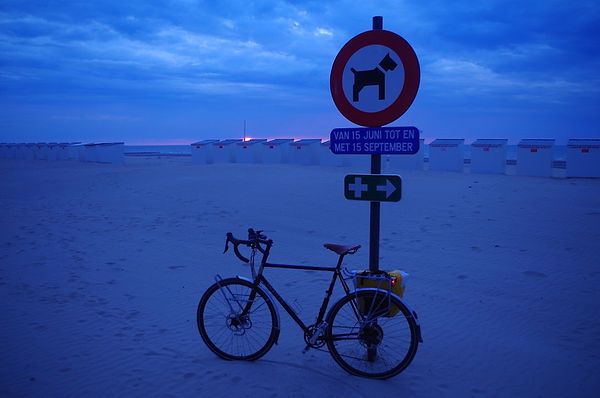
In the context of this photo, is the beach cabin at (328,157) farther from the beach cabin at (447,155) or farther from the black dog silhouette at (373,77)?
the black dog silhouette at (373,77)

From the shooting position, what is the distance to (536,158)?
20172 mm

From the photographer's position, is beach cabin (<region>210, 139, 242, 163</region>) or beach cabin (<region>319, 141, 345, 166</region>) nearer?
beach cabin (<region>319, 141, 345, 166</region>)

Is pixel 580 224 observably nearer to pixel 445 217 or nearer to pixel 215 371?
pixel 445 217

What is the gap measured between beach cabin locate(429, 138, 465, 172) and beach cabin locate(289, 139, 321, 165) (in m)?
7.45

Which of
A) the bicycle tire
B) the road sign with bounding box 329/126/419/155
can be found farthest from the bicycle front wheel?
the road sign with bounding box 329/126/419/155

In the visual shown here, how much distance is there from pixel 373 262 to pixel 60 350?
3040mm

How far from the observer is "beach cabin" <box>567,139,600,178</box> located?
61.3 ft

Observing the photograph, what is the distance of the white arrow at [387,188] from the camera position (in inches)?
119

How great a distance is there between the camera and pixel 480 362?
137 inches

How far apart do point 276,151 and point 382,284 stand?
25217 millimetres

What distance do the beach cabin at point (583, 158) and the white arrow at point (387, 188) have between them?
20673 millimetres

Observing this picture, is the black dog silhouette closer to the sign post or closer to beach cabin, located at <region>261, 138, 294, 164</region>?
the sign post

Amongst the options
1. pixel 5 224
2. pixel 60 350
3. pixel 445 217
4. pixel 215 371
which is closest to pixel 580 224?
pixel 445 217

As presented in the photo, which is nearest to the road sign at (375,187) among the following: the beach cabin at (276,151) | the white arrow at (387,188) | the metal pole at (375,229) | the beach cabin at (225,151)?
the white arrow at (387,188)
